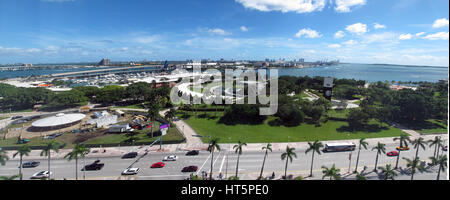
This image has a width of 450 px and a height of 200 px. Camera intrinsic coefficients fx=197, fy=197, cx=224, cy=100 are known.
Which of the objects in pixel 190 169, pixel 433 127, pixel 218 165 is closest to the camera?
pixel 190 169

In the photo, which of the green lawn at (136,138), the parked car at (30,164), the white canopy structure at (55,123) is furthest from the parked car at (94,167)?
the white canopy structure at (55,123)

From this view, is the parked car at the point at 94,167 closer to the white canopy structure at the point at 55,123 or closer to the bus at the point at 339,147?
the white canopy structure at the point at 55,123

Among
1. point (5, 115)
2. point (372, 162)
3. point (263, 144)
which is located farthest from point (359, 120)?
point (5, 115)

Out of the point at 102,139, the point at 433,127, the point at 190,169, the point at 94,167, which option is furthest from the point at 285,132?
the point at 102,139

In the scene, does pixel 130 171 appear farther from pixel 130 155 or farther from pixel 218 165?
pixel 218 165

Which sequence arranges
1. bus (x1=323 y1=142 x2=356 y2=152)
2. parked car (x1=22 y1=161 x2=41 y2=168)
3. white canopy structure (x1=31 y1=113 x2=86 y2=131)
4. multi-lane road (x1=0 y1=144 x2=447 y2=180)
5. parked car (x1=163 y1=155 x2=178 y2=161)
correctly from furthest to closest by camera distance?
white canopy structure (x1=31 y1=113 x2=86 y2=131), bus (x1=323 y1=142 x2=356 y2=152), parked car (x1=163 y1=155 x2=178 y2=161), parked car (x1=22 y1=161 x2=41 y2=168), multi-lane road (x1=0 y1=144 x2=447 y2=180)

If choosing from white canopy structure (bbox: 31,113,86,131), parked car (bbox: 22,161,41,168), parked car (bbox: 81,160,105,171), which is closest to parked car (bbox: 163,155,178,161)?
parked car (bbox: 81,160,105,171)

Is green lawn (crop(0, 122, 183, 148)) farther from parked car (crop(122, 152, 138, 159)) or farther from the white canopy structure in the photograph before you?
the white canopy structure
